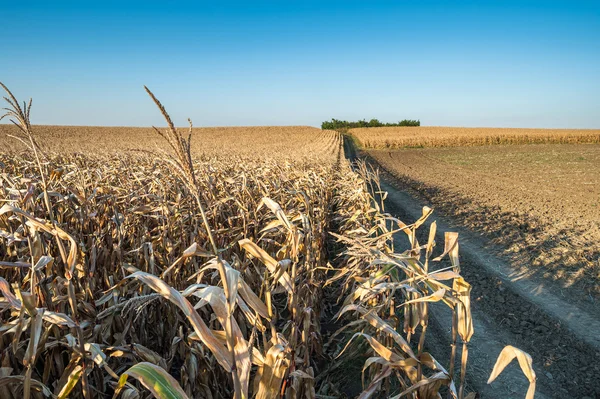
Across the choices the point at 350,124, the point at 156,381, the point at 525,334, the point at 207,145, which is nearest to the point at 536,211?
the point at 525,334

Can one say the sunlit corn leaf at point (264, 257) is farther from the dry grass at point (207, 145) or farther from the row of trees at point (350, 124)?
the row of trees at point (350, 124)

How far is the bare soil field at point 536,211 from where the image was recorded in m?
6.43

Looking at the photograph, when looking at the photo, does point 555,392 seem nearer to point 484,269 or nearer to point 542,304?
point 542,304

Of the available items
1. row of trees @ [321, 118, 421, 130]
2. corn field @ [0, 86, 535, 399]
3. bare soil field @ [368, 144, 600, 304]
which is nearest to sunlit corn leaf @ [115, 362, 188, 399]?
corn field @ [0, 86, 535, 399]

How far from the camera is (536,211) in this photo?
9.95 metres

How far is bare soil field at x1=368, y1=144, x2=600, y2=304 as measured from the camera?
6434mm

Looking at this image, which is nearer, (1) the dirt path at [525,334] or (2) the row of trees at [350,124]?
(1) the dirt path at [525,334]

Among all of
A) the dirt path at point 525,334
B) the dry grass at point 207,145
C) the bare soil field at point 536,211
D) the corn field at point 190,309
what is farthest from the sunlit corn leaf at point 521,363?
the bare soil field at point 536,211

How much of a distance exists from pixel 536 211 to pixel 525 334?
656cm

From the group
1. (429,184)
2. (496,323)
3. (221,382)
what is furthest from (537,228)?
(221,382)

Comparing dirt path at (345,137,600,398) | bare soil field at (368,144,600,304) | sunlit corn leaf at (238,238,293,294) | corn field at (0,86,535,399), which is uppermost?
sunlit corn leaf at (238,238,293,294)

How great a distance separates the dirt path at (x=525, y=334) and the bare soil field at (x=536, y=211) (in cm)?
53

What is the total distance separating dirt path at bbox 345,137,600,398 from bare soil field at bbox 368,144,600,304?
1.75 ft

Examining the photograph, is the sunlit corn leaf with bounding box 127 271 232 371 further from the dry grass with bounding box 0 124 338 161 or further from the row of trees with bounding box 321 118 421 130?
the row of trees with bounding box 321 118 421 130
